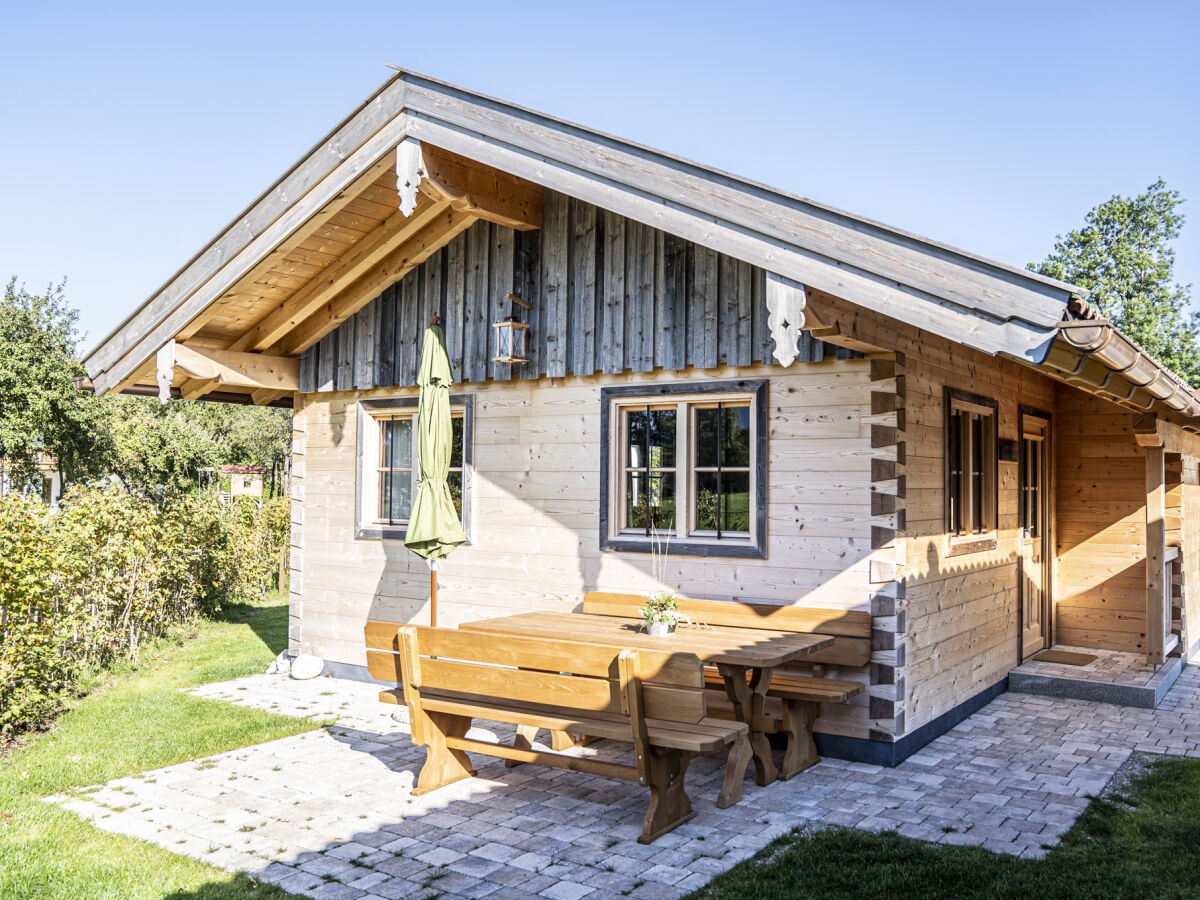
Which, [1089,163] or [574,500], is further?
[1089,163]

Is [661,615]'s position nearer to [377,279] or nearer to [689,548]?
[689,548]

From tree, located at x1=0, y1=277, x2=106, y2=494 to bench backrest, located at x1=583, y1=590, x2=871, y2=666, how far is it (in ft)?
53.2

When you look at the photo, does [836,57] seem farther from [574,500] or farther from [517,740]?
[517,740]

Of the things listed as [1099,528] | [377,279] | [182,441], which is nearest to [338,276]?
[377,279]

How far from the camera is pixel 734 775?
4.99 meters

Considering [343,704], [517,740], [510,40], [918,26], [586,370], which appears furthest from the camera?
[918,26]

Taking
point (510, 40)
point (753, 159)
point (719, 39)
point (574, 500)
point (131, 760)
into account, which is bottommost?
point (131, 760)

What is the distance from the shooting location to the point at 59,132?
56.6 ft

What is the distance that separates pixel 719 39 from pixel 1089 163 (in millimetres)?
26003

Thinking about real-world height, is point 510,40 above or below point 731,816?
above

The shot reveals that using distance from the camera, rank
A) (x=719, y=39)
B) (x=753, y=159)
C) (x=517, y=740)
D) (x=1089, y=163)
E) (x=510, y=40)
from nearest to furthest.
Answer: (x=517, y=740) → (x=510, y=40) → (x=719, y=39) → (x=753, y=159) → (x=1089, y=163)

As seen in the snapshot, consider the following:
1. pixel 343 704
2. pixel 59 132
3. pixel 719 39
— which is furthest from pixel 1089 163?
pixel 343 704

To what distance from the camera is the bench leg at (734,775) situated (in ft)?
16.3

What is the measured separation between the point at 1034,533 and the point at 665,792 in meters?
5.89
